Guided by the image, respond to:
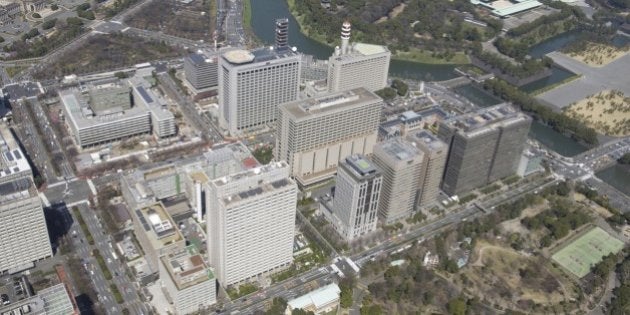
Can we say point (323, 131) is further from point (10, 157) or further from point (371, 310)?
point (10, 157)

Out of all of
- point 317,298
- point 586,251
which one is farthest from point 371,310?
point 586,251

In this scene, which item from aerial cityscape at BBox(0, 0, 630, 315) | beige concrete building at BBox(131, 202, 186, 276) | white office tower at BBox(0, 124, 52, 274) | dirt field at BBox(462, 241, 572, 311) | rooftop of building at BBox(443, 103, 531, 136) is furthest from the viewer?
rooftop of building at BBox(443, 103, 531, 136)

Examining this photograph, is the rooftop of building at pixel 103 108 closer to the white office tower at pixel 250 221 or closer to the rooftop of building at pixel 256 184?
the rooftop of building at pixel 256 184

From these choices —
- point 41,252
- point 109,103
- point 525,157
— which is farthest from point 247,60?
point 525,157

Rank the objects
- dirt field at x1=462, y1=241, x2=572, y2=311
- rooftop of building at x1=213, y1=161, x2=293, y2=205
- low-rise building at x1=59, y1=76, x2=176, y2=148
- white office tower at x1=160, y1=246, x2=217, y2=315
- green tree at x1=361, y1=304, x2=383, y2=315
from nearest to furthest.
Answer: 1. rooftop of building at x1=213, y1=161, x2=293, y2=205
2. white office tower at x1=160, y1=246, x2=217, y2=315
3. green tree at x1=361, y1=304, x2=383, y2=315
4. dirt field at x1=462, y1=241, x2=572, y2=311
5. low-rise building at x1=59, y1=76, x2=176, y2=148

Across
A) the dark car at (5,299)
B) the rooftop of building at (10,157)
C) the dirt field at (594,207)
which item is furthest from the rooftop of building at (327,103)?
the dark car at (5,299)

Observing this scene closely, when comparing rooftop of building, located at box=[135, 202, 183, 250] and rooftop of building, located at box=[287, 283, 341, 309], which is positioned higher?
rooftop of building, located at box=[135, 202, 183, 250]

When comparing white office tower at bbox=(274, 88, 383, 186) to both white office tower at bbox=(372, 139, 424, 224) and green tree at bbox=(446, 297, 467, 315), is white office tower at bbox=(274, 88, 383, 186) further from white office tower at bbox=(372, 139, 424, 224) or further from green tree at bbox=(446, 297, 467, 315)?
green tree at bbox=(446, 297, 467, 315)

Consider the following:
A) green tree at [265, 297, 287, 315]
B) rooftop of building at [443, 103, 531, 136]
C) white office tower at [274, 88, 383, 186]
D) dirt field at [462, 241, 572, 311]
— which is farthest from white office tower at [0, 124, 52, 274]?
rooftop of building at [443, 103, 531, 136]
